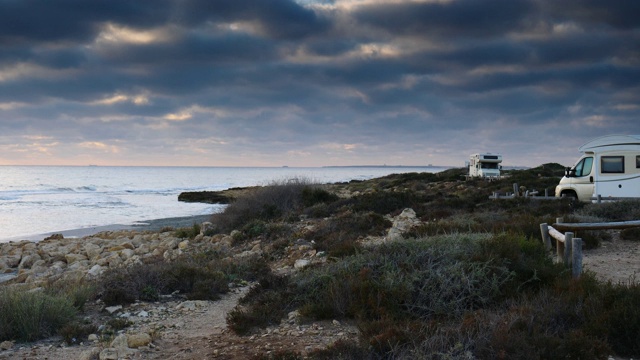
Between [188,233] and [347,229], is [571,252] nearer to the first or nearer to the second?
[347,229]

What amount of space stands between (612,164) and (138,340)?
1866cm

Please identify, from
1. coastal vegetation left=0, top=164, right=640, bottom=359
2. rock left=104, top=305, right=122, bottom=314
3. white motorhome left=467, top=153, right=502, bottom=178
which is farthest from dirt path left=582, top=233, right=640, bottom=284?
white motorhome left=467, top=153, right=502, bottom=178

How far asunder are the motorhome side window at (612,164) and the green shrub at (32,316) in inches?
736

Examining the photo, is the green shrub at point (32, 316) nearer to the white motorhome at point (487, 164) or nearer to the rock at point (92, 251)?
the rock at point (92, 251)

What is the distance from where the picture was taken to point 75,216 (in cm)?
3238

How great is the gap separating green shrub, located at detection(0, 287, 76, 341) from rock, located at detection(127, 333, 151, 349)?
50.5 inches

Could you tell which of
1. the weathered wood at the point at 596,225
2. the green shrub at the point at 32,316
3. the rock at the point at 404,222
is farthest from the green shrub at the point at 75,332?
the weathered wood at the point at 596,225

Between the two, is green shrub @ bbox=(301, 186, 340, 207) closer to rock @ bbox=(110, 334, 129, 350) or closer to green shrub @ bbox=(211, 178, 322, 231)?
green shrub @ bbox=(211, 178, 322, 231)

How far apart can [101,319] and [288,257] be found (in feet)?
17.9

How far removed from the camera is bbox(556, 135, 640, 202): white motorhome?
1847 cm

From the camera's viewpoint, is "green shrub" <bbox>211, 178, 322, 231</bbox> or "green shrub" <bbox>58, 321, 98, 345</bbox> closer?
"green shrub" <bbox>58, 321, 98, 345</bbox>

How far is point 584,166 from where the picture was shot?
1964 centimetres

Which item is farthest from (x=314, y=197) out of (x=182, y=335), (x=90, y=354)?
(x=90, y=354)

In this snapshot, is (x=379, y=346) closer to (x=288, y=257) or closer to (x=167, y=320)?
(x=167, y=320)
